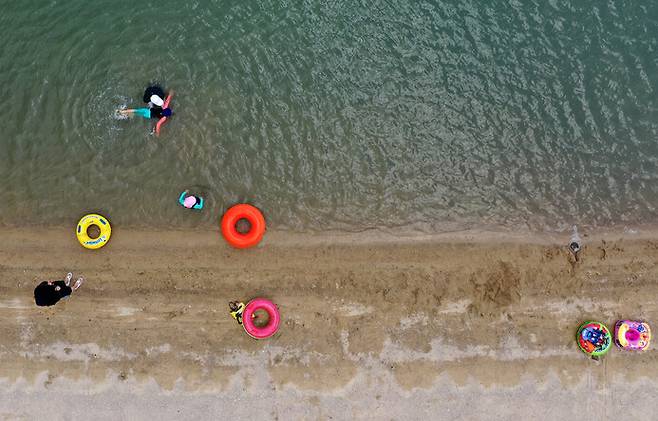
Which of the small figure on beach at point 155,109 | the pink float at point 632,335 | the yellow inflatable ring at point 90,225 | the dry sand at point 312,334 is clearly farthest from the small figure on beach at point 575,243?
the yellow inflatable ring at point 90,225

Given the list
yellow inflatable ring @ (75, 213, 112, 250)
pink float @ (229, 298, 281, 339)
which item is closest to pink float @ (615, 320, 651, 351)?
pink float @ (229, 298, 281, 339)

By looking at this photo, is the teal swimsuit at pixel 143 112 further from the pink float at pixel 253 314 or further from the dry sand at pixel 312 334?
the pink float at pixel 253 314

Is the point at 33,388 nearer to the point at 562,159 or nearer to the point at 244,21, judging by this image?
the point at 244,21

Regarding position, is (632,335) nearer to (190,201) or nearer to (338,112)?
(338,112)

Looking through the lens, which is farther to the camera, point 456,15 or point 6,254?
point 456,15

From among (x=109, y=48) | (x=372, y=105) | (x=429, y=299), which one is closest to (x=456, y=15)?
(x=372, y=105)
